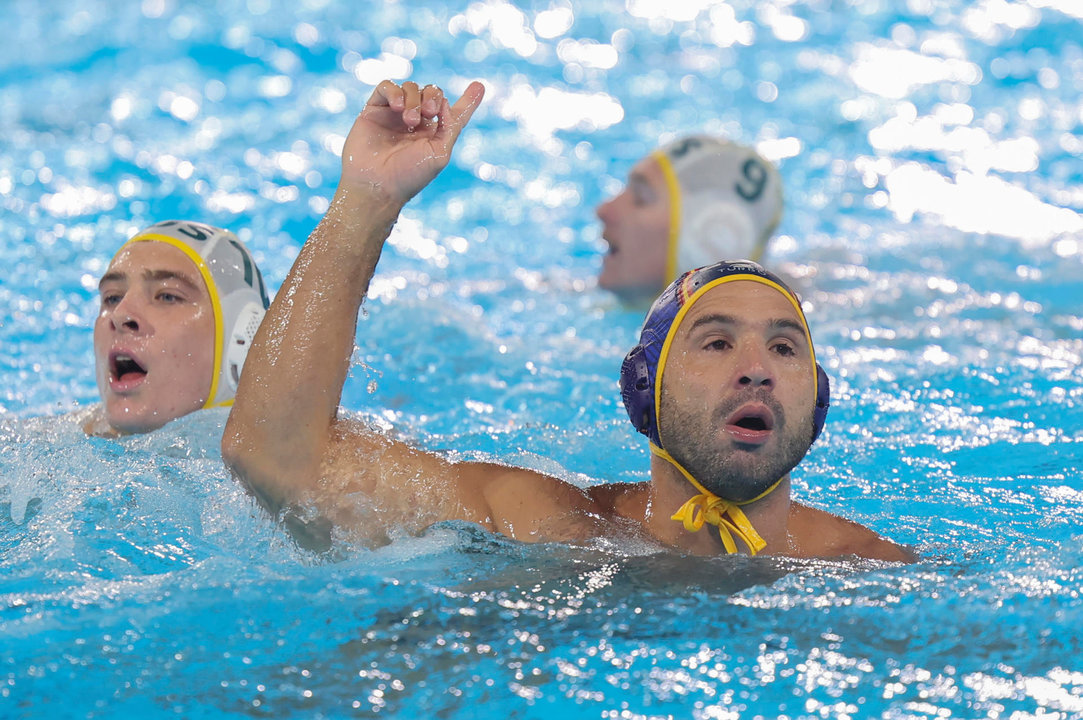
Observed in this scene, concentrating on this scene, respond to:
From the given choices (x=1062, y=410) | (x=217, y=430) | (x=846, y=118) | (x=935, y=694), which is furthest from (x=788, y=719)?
(x=846, y=118)

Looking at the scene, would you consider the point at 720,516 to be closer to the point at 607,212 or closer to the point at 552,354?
the point at 552,354

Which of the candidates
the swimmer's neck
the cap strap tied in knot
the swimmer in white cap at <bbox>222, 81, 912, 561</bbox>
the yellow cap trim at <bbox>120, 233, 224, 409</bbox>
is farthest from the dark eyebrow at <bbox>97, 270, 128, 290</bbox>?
the cap strap tied in knot

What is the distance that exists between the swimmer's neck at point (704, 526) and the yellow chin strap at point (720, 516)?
2 centimetres

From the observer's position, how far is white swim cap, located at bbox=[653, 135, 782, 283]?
6246mm

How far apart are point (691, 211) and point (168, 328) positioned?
9.79 ft

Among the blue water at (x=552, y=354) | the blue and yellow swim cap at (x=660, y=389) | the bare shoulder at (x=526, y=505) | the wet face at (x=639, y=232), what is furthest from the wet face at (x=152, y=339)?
the wet face at (x=639, y=232)

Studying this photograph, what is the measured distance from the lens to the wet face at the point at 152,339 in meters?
4.03

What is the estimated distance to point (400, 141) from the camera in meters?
2.88

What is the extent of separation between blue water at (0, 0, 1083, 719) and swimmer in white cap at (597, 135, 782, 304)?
15.6 inches

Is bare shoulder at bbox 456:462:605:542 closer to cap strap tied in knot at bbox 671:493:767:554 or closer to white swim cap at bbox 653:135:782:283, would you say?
cap strap tied in knot at bbox 671:493:767:554

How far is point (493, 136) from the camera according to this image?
30.2 ft

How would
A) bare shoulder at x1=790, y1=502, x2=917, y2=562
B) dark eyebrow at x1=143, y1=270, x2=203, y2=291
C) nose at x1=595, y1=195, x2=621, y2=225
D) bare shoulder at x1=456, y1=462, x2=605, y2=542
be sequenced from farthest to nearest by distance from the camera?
nose at x1=595, y1=195, x2=621, y2=225
dark eyebrow at x1=143, y1=270, x2=203, y2=291
bare shoulder at x1=790, y1=502, x2=917, y2=562
bare shoulder at x1=456, y1=462, x2=605, y2=542

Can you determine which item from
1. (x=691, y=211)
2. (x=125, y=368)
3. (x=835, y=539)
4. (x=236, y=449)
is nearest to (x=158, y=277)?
(x=125, y=368)

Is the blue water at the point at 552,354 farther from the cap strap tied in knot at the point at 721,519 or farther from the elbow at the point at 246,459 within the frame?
the elbow at the point at 246,459
